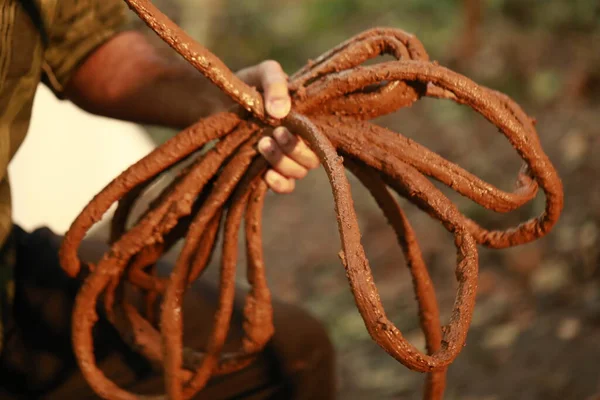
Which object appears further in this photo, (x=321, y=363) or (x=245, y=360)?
(x=321, y=363)

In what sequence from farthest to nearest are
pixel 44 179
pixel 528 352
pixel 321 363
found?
1. pixel 44 179
2. pixel 528 352
3. pixel 321 363

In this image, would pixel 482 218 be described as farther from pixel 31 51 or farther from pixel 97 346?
pixel 31 51

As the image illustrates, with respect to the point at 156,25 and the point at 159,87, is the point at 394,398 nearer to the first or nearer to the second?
the point at 159,87

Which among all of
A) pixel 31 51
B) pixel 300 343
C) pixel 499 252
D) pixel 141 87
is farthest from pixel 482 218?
pixel 31 51

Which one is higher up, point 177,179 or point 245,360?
point 177,179

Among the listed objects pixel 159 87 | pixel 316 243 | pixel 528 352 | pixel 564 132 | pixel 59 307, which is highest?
pixel 564 132

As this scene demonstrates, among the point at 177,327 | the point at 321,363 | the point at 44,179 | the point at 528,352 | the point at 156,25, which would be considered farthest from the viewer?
the point at 44,179

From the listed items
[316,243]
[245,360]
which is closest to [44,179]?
[316,243]
